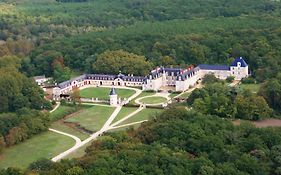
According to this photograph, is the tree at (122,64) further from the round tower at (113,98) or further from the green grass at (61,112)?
the green grass at (61,112)

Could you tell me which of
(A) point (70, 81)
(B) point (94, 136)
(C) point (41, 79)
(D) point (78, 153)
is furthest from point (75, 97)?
(D) point (78, 153)

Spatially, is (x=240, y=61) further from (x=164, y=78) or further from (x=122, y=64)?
(x=122, y=64)

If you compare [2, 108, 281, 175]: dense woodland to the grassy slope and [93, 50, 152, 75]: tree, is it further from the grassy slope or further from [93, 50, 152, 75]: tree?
[93, 50, 152, 75]: tree

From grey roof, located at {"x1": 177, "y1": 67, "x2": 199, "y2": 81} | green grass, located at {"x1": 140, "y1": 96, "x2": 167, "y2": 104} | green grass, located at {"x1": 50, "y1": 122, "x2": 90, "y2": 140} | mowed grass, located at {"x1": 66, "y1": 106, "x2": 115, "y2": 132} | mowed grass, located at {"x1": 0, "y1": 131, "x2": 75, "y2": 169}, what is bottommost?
mowed grass, located at {"x1": 0, "y1": 131, "x2": 75, "y2": 169}

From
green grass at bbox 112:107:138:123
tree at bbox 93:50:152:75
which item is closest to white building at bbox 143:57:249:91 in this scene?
tree at bbox 93:50:152:75

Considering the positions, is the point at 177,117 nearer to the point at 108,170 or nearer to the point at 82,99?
the point at 108,170

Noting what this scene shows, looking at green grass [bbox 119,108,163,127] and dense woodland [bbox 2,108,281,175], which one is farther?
green grass [bbox 119,108,163,127]

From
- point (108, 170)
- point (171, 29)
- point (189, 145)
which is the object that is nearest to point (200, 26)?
point (171, 29)
